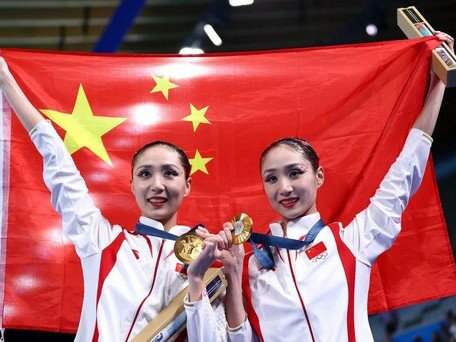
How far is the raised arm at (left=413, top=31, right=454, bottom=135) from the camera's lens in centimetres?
299

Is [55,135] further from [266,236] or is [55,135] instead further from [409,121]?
[409,121]

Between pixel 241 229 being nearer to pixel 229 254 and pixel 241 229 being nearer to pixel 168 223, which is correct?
pixel 229 254

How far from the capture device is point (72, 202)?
2873mm

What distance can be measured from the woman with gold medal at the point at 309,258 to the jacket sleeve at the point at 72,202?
1.77 feet

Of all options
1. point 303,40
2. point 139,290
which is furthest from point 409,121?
point 303,40

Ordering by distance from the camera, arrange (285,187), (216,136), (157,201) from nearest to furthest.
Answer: (285,187) < (157,201) < (216,136)

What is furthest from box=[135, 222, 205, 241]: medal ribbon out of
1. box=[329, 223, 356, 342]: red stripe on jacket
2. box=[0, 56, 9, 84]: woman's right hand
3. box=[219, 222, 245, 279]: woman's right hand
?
box=[0, 56, 9, 84]: woman's right hand

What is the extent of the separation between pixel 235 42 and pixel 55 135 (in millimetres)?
5332

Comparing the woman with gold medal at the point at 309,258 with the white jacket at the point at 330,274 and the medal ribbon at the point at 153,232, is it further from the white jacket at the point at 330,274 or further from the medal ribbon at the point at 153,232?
the medal ribbon at the point at 153,232

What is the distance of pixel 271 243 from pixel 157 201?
1.63ft

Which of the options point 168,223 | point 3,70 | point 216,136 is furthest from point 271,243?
point 3,70

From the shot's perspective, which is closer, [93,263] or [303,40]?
[93,263]

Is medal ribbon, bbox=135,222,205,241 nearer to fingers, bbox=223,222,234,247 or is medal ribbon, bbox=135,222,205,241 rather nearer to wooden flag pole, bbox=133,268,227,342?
wooden flag pole, bbox=133,268,227,342

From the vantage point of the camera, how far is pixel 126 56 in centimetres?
352
